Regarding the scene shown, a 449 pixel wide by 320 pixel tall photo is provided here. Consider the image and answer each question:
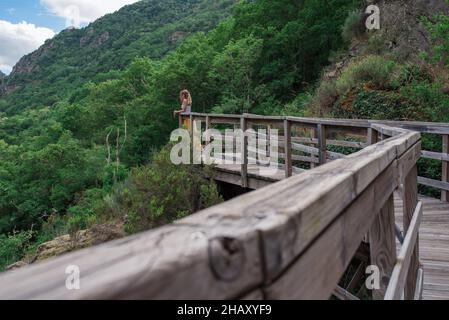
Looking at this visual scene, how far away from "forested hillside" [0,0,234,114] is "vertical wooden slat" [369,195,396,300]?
6187 centimetres

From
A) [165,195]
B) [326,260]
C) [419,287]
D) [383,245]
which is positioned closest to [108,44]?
[165,195]

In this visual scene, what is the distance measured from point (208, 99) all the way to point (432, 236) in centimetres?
2001

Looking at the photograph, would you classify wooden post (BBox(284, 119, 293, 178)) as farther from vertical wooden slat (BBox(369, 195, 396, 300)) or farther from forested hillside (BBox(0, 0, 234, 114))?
forested hillside (BBox(0, 0, 234, 114))

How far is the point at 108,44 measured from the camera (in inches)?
3605

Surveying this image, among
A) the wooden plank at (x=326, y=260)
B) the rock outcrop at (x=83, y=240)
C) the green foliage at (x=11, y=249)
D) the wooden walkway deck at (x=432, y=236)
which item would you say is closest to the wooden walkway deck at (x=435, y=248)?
the wooden walkway deck at (x=432, y=236)

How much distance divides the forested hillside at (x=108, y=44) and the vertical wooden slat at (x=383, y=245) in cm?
6187

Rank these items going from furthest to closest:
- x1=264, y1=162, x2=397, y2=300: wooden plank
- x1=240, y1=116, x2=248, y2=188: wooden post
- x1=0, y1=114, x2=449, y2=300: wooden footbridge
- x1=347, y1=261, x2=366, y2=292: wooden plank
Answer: x1=240, y1=116, x2=248, y2=188: wooden post → x1=347, y1=261, x2=366, y2=292: wooden plank → x1=264, y1=162, x2=397, y2=300: wooden plank → x1=0, y1=114, x2=449, y2=300: wooden footbridge

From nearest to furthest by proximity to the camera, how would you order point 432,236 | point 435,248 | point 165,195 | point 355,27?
point 435,248, point 432,236, point 165,195, point 355,27

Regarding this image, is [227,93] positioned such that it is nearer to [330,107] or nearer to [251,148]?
[330,107]

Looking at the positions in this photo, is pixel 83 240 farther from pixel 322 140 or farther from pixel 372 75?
pixel 372 75

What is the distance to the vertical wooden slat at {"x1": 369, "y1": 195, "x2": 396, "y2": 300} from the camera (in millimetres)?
1721

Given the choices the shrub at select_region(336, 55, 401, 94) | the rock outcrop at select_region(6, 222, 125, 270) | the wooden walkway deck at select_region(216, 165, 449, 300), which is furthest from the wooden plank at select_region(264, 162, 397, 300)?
the shrub at select_region(336, 55, 401, 94)

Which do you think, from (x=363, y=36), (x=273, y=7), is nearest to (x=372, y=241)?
(x=363, y=36)
